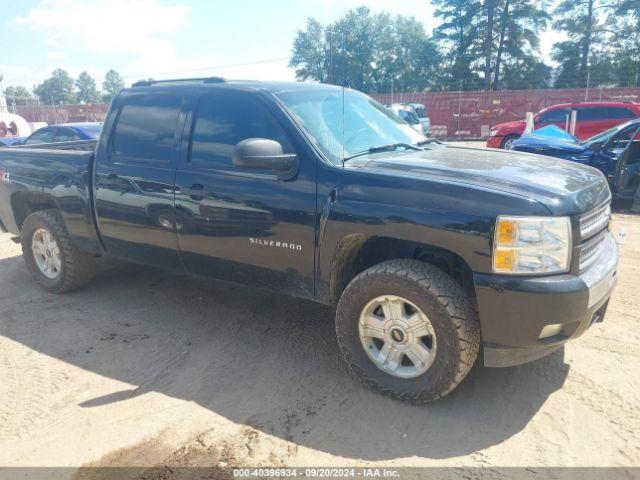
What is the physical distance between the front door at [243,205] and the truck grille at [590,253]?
61.6 inches

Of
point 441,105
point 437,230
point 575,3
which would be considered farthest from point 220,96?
point 575,3

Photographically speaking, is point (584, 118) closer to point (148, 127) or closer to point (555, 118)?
point (555, 118)

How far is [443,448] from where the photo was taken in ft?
8.91

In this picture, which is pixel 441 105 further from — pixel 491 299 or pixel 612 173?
pixel 491 299

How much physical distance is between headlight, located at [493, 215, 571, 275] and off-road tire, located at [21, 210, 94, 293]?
12.8 ft

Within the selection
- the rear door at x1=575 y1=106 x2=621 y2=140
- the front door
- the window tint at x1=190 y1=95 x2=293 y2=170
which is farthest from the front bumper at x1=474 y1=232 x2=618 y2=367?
the rear door at x1=575 y1=106 x2=621 y2=140

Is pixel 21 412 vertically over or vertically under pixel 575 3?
under

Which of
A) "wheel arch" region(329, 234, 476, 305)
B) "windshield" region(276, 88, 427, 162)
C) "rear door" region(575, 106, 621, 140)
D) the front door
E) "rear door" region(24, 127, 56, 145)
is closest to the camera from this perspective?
"wheel arch" region(329, 234, 476, 305)

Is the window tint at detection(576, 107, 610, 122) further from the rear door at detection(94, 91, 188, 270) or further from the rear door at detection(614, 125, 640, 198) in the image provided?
the rear door at detection(94, 91, 188, 270)

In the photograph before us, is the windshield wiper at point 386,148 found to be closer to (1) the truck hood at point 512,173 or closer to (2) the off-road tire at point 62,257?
(1) the truck hood at point 512,173

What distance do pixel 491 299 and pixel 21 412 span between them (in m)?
2.89

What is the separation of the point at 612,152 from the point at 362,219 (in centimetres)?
743

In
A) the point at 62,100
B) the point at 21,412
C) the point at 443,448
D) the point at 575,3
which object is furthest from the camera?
A: the point at 62,100

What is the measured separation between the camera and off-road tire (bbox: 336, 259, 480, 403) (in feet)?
9.39
